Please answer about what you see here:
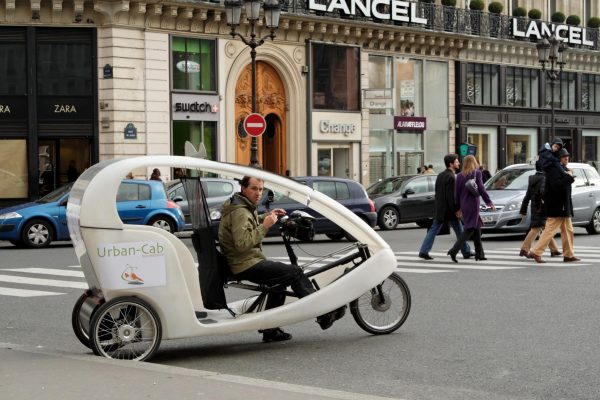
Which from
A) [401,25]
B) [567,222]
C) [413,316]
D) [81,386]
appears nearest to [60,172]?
[401,25]

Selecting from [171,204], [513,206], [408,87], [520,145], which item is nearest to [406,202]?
[513,206]

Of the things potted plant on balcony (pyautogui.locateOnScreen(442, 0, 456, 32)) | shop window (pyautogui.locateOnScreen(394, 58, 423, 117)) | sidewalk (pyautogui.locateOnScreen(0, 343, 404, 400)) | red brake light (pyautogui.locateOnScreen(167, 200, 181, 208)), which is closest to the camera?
sidewalk (pyautogui.locateOnScreen(0, 343, 404, 400))

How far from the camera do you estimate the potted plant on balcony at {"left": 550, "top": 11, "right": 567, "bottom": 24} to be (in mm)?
52594

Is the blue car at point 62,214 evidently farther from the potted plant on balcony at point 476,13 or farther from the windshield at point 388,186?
the potted plant on balcony at point 476,13

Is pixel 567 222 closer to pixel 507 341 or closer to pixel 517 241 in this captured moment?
pixel 517 241

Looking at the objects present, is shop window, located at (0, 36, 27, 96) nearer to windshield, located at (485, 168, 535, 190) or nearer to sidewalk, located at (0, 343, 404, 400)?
windshield, located at (485, 168, 535, 190)

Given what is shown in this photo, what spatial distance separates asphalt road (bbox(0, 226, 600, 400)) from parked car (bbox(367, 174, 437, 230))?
1496 cm

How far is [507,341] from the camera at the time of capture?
408 inches

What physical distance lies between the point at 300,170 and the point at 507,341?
31.1 meters

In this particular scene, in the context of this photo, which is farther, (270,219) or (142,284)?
(270,219)

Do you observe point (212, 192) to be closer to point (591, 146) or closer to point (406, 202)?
point (406, 202)

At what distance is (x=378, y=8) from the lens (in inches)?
1726

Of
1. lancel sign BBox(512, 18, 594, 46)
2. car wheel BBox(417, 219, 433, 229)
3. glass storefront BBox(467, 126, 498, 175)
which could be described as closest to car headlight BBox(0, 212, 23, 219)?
car wheel BBox(417, 219, 433, 229)

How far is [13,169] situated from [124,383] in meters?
28.0
